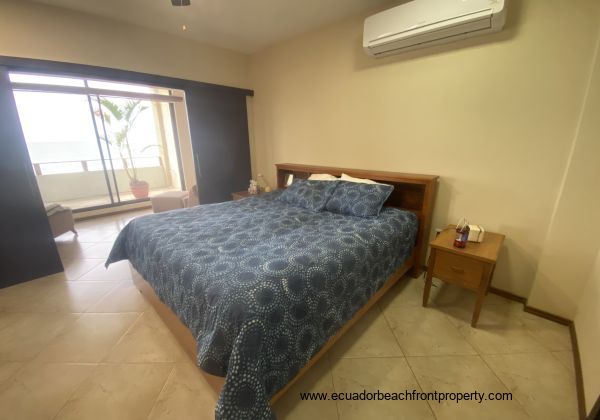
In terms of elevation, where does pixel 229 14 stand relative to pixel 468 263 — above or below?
above

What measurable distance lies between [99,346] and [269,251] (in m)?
1.40

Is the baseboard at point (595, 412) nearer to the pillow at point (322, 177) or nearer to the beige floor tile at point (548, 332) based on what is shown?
the beige floor tile at point (548, 332)

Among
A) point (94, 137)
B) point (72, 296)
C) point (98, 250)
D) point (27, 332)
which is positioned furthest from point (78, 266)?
point (94, 137)

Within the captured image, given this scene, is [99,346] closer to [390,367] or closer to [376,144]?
[390,367]

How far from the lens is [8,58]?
6.79 ft

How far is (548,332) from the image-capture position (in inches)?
67.6

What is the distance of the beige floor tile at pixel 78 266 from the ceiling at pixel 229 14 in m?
2.54

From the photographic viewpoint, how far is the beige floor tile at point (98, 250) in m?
2.99

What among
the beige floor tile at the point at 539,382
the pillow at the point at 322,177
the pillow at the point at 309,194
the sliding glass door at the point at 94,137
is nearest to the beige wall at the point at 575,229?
the beige floor tile at the point at 539,382

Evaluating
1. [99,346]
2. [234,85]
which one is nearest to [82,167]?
[234,85]

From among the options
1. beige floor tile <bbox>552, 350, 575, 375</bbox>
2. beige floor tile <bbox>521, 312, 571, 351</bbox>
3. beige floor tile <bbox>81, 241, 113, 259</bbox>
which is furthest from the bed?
beige floor tile <bbox>81, 241, 113, 259</bbox>

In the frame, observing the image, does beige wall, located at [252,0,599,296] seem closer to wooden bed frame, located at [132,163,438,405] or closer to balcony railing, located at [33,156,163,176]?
wooden bed frame, located at [132,163,438,405]

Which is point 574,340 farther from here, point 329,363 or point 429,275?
point 329,363

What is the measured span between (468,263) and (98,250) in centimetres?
407
